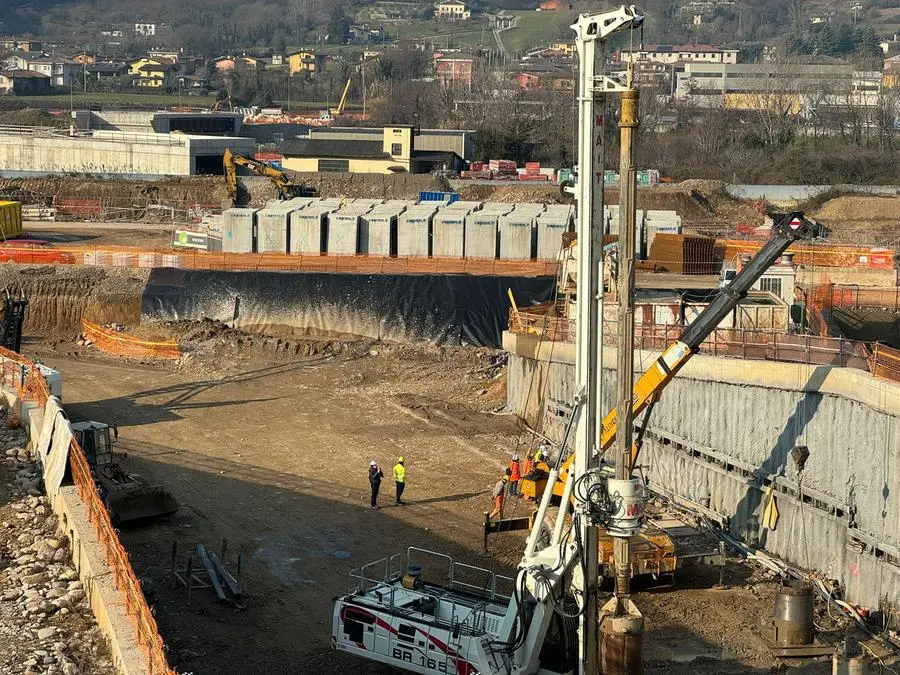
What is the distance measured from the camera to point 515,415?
116ft

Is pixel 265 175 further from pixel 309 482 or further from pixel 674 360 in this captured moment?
pixel 674 360

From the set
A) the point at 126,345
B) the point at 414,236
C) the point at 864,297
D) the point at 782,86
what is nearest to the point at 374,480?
the point at 864,297

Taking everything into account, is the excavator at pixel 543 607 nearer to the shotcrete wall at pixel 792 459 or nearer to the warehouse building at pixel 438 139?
the shotcrete wall at pixel 792 459

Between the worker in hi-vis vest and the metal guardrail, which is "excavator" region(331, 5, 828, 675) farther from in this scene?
the metal guardrail

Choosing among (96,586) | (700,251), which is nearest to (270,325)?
(700,251)

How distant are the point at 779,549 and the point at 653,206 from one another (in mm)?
43007

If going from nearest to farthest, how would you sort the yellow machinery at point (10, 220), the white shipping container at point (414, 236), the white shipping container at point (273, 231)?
the white shipping container at point (414, 236)
the white shipping container at point (273, 231)
the yellow machinery at point (10, 220)

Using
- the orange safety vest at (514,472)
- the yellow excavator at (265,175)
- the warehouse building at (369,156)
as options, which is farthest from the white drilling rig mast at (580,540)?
the warehouse building at (369,156)

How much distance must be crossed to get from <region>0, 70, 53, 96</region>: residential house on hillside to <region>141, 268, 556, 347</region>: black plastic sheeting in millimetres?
135313

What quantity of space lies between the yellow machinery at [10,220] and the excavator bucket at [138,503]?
33.3 m

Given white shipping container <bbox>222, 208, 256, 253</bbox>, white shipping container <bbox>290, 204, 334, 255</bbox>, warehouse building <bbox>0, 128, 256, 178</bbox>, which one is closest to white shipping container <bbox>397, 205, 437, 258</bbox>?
white shipping container <bbox>290, 204, 334, 255</bbox>

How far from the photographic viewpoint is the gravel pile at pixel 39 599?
18391mm

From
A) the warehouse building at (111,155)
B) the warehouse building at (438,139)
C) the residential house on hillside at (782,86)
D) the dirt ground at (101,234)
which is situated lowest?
the dirt ground at (101,234)

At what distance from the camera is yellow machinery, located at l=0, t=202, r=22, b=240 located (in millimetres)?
57156
